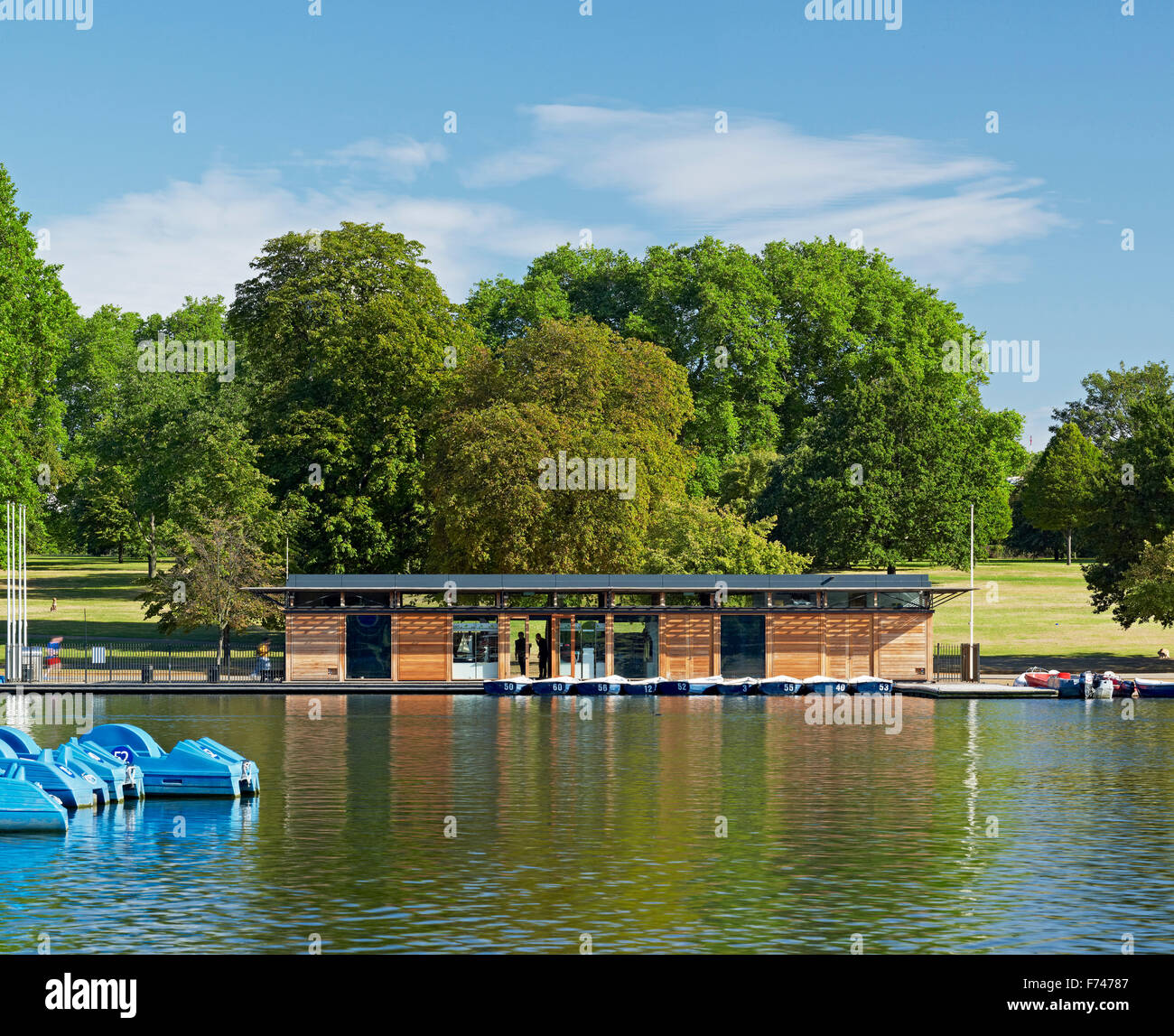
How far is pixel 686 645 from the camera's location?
207 ft

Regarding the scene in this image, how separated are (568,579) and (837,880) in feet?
139

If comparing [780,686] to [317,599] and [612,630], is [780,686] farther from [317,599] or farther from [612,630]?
[317,599]

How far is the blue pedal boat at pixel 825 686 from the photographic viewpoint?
59250 millimetres

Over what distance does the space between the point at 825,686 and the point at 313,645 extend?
20642 millimetres

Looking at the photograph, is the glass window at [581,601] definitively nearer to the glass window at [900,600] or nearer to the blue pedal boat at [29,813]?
the glass window at [900,600]

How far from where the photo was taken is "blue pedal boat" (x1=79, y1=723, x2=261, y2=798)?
102ft

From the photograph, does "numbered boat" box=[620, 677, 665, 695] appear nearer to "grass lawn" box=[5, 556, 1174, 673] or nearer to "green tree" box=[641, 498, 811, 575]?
"green tree" box=[641, 498, 811, 575]

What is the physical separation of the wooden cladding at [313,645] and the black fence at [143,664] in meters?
1.06

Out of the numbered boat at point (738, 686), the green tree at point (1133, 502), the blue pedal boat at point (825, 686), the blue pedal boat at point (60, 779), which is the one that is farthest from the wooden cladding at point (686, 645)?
the blue pedal boat at point (60, 779)

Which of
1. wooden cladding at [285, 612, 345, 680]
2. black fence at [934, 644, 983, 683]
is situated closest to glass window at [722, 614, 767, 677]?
black fence at [934, 644, 983, 683]

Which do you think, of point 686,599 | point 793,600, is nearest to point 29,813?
point 793,600

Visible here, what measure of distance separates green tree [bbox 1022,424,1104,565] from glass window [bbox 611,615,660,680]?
69.6 metres
